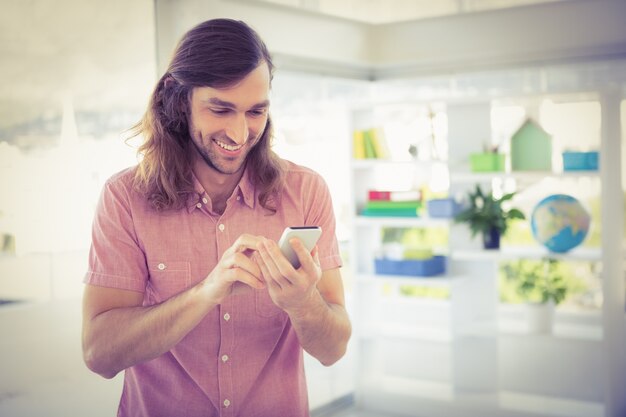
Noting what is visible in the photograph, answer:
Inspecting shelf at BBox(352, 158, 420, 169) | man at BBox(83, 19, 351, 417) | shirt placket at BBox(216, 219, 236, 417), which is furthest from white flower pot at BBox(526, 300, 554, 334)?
shirt placket at BBox(216, 219, 236, 417)

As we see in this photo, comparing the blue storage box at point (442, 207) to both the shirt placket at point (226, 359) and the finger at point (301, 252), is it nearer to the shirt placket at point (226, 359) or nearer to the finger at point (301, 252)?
the shirt placket at point (226, 359)

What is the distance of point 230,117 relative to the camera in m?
1.55

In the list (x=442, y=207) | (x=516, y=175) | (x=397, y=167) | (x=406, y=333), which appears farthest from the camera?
(x=397, y=167)

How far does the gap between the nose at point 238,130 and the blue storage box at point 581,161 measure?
11.8 ft

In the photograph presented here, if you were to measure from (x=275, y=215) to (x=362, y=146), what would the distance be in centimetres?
383

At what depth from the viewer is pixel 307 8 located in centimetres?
521

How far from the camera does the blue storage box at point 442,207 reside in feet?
17.0

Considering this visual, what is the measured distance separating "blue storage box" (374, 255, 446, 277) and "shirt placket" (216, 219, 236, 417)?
3725mm

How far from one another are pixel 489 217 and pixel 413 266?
0.58 meters

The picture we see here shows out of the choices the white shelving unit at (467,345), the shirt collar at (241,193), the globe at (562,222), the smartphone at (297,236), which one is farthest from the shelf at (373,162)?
the smartphone at (297,236)

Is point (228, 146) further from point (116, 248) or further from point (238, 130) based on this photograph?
point (116, 248)

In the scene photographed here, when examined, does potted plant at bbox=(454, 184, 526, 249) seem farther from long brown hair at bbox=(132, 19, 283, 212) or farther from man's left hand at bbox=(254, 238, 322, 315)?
man's left hand at bbox=(254, 238, 322, 315)

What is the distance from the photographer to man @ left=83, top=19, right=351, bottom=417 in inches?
59.1

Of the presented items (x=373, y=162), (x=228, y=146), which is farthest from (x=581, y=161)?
(x=228, y=146)
